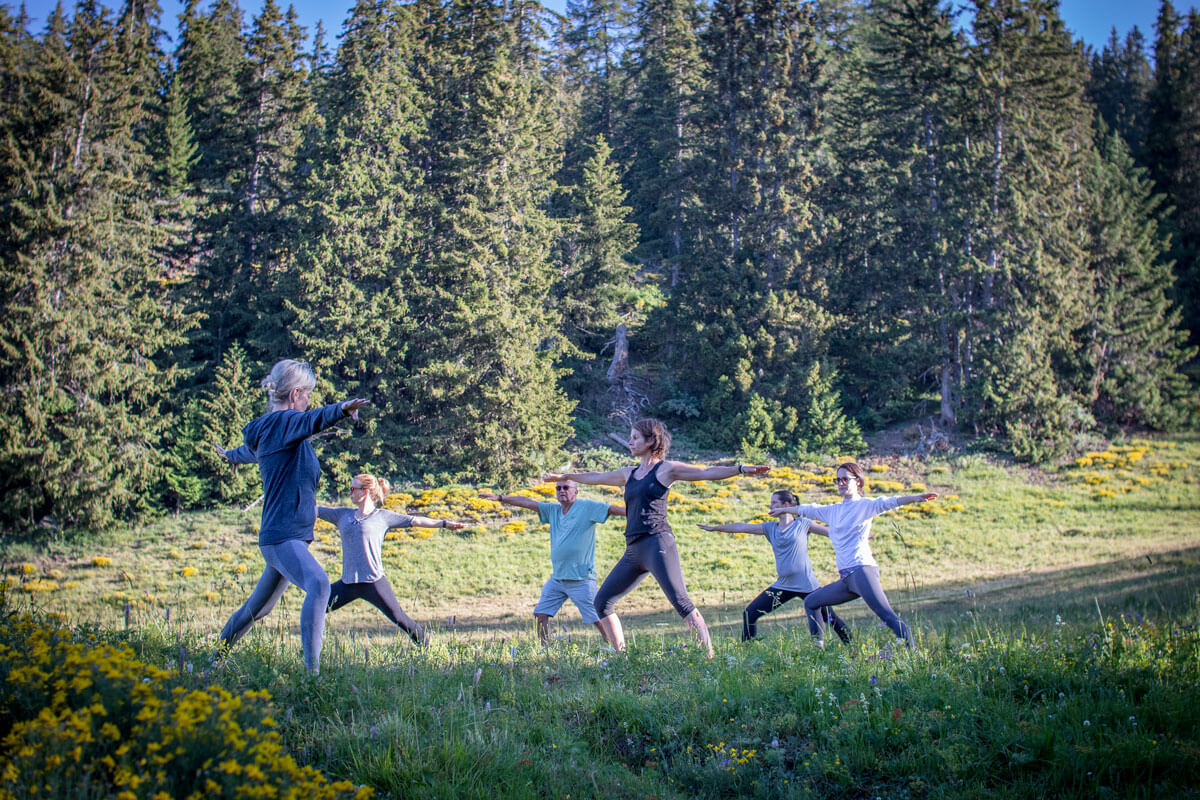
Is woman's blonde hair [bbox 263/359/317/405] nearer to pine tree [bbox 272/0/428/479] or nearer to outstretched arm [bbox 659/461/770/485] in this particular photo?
outstretched arm [bbox 659/461/770/485]

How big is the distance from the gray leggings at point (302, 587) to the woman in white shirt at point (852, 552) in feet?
12.7

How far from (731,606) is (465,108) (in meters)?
22.9

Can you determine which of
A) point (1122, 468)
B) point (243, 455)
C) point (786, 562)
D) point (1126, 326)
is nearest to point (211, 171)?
point (243, 455)

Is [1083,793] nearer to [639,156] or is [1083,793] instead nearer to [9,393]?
[9,393]

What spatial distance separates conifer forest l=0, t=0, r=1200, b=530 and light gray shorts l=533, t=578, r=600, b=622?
17.7 meters

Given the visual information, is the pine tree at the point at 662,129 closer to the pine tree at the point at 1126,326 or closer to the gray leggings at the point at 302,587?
the pine tree at the point at 1126,326

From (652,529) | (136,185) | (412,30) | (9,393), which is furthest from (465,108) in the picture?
(652,529)

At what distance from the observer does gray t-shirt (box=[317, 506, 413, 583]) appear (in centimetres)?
702

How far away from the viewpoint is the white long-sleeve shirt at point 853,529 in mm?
6699

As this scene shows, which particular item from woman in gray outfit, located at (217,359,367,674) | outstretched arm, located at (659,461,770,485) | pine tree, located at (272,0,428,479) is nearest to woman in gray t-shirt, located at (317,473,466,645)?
woman in gray outfit, located at (217,359,367,674)

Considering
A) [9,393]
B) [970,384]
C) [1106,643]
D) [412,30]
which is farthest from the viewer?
[412,30]

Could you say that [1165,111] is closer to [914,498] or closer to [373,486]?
[914,498]

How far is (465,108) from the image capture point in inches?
1169

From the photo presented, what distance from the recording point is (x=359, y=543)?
23.0 feet
